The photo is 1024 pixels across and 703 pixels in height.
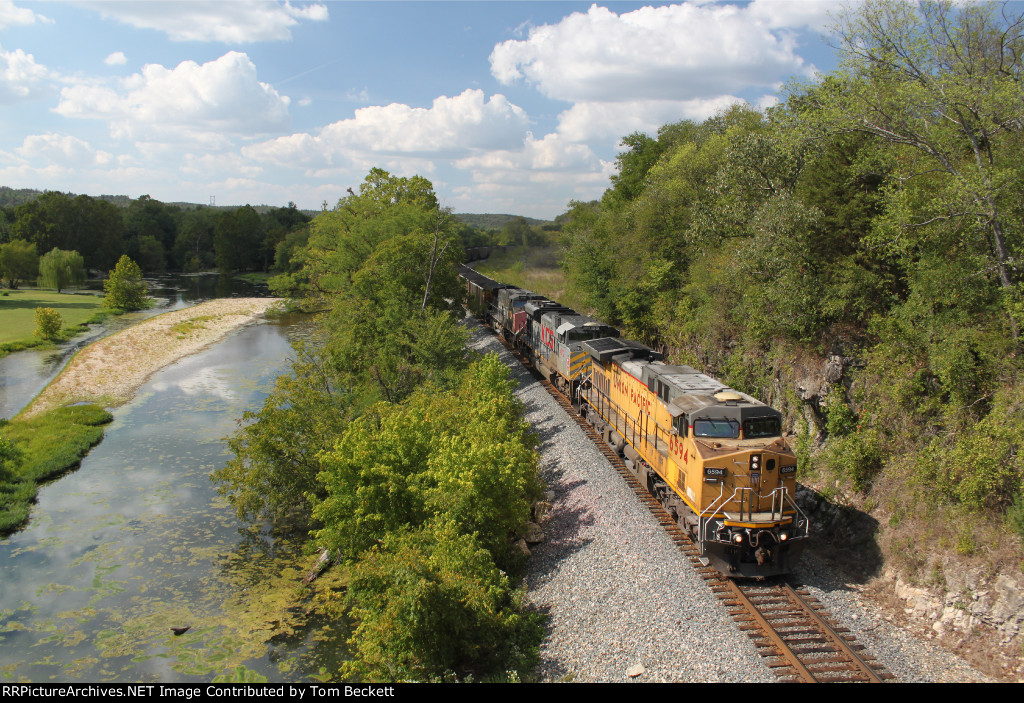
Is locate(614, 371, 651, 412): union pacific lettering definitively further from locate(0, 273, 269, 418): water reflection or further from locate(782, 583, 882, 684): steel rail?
locate(0, 273, 269, 418): water reflection

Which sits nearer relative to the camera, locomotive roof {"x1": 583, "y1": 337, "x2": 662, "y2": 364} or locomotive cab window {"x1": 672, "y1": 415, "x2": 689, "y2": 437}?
locomotive cab window {"x1": 672, "y1": 415, "x2": 689, "y2": 437}

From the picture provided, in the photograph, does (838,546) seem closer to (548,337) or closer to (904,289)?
(904,289)

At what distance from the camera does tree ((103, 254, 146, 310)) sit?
236 feet

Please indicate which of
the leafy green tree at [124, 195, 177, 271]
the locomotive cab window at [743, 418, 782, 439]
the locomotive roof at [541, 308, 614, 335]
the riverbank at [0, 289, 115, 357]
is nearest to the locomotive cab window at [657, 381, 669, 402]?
the locomotive cab window at [743, 418, 782, 439]

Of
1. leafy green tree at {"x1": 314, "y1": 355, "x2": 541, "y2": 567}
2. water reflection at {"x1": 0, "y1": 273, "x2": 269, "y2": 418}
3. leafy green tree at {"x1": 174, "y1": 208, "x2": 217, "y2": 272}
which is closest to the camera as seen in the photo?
leafy green tree at {"x1": 314, "y1": 355, "x2": 541, "y2": 567}

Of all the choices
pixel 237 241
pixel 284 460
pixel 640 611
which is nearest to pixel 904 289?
pixel 640 611

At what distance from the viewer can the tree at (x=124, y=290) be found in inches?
2827

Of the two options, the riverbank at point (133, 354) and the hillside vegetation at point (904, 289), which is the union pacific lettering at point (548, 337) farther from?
the riverbank at point (133, 354)

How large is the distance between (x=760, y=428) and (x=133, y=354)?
168 feet

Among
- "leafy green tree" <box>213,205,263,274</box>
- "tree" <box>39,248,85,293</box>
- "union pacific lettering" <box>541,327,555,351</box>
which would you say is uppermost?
"leafy green tree" <box>213,205,263,274</box>

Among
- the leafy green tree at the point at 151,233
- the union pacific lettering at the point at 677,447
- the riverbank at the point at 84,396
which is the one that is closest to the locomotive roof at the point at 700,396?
the union pacific lettering at the point at 677,447

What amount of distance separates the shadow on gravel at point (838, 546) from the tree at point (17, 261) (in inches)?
4084

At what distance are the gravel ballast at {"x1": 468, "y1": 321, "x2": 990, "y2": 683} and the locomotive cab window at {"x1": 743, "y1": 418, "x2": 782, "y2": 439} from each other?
3.22m

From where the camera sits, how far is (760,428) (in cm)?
1395
